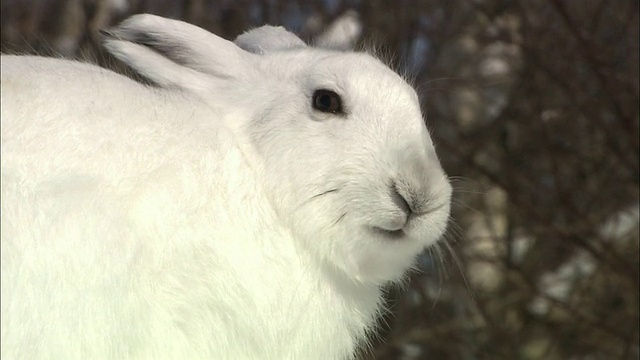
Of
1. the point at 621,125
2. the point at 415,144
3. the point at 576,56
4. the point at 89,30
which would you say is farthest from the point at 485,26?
the point at 415,144

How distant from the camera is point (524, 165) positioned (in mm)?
1301

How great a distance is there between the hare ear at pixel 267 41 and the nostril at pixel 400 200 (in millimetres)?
139

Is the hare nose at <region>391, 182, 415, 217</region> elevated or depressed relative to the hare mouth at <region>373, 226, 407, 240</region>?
elevated

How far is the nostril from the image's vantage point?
337 mm

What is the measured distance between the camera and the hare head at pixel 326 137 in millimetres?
334

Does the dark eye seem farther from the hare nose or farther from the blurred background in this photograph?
the blurred background

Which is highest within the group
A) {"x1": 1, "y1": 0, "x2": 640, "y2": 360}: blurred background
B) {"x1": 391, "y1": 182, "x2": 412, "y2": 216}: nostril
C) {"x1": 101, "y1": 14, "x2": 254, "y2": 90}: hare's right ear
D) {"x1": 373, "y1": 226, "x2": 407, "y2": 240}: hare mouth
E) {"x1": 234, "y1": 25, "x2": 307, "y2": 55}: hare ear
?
{"x1": 101, "y1": 14, "x2": 254, "y2": 90}: hare's right ear

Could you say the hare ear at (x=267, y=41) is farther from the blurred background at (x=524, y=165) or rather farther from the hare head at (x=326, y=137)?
the blurred background at (x=524, y=165)

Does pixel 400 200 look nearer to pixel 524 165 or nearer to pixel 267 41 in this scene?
pixel 267 41

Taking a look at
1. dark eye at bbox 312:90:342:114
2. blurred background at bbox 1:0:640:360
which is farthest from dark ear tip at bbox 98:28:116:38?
blurred background at bbox 1:0:640:360

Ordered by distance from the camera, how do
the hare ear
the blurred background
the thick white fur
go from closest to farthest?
the thick white fur < the hare ear < the blurred background

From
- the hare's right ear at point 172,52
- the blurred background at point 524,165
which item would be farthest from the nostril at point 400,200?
the blurred background at point 524,165

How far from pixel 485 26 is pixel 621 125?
34cm

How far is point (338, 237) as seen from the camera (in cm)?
34
